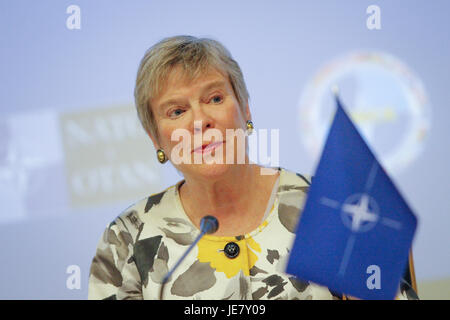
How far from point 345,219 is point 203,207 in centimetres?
54

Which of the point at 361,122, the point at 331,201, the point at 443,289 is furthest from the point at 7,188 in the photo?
the point at 443,289

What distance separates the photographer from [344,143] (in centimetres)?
115

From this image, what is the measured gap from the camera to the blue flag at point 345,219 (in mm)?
1142

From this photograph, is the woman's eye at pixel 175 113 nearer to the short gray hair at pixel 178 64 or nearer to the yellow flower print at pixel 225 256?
the short gray hair at pixel 178 64

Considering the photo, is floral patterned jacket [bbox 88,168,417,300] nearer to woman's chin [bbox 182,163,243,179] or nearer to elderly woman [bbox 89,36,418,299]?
elderly woman [bbox 89,36,418,299]

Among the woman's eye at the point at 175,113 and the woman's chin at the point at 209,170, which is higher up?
the woman's eye at the point at 175,113

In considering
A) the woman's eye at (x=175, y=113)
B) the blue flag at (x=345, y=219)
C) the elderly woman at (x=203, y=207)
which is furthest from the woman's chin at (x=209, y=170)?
the blue flag at (x=345, y=219)

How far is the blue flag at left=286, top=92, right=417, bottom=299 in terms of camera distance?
1142mm

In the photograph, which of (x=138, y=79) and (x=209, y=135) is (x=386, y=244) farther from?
(x=138, y=79)

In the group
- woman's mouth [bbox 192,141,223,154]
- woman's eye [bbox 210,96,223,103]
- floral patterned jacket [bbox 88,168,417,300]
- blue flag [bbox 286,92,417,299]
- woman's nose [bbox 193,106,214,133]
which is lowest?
floral patterned jacket [bbox 88,168,417,300]

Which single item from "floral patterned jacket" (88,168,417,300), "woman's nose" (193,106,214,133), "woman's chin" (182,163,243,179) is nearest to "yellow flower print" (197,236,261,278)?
"floral patterned jacket" (88,168,417,300)

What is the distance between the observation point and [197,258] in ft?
4.86

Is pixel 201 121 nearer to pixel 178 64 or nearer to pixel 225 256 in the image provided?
pixel 178 64
